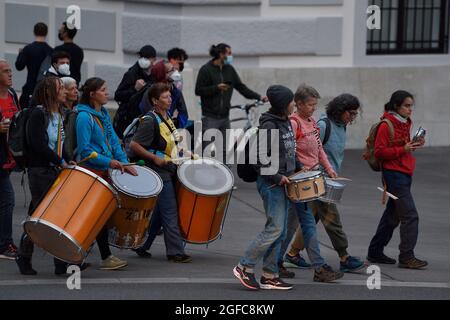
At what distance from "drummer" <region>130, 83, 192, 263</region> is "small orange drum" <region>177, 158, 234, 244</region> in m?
0.08

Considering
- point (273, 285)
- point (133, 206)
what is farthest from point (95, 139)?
point (273, 285)

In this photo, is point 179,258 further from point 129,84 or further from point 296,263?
point 129,84

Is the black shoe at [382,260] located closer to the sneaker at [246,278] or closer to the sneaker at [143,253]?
the sneaker at [246,278]

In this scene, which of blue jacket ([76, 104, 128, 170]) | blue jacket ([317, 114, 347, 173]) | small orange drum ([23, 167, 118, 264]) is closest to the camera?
small orange drum ([23, 167, 118, 264])

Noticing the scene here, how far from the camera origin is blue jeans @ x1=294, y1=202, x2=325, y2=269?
9969mm

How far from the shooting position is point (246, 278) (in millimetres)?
9695

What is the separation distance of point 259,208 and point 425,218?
1.83m

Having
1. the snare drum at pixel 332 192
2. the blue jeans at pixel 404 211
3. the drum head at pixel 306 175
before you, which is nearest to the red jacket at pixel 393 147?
the blue jeans at pixel 404 211

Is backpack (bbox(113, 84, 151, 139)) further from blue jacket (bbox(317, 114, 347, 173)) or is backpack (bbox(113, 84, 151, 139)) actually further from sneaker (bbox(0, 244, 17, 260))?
blue jacket (bbox(317, 114, 347, 173))

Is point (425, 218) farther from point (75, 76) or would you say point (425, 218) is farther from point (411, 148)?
point (75, 76)

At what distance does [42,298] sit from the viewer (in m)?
9.24

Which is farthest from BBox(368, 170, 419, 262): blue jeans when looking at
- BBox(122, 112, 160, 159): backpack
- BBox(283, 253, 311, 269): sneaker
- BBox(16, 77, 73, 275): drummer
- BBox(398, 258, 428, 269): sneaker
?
BBox(16, 77, 73, 275): drummer
